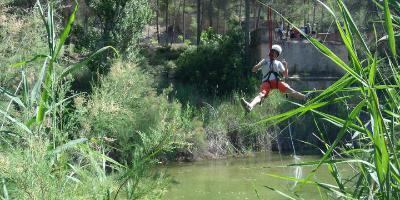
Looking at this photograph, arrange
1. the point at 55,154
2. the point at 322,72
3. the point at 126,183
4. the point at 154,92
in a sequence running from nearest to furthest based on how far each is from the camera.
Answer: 1. the point at 55,154
2. the point at 126,183
3. the point at 154,92
4. the point at 322,72

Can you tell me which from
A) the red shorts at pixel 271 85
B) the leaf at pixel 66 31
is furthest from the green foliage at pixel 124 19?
the leaf at pixel 66 31

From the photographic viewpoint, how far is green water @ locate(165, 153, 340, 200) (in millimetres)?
15547

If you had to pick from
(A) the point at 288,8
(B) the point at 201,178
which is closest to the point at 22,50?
(B) the point at 201,178

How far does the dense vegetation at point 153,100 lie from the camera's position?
102 inches

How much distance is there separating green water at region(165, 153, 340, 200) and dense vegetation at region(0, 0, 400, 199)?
2.25 ft

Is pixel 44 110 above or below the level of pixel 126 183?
above

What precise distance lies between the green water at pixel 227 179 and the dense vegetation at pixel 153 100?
0.69 meters

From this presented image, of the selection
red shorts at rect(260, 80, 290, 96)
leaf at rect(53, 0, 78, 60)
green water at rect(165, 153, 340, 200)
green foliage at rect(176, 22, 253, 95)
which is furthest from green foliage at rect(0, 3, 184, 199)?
green foliage at rect(176, 22, 253, 95)

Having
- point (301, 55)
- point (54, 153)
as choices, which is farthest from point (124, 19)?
point (54, 153)

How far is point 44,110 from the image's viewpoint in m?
3.29

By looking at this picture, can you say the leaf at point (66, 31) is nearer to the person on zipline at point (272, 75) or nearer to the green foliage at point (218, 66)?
the person on zipline at point (272, 75)

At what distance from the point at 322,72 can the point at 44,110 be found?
2407 centimetres

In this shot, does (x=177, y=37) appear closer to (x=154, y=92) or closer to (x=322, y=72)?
(x=322, y=72)

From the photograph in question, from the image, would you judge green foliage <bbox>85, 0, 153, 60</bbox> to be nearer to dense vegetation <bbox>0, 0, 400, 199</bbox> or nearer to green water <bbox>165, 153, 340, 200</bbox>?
dense vegetation <bbox>0, 0, 400, 199</bbox>
